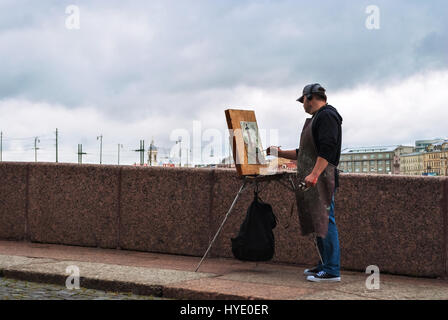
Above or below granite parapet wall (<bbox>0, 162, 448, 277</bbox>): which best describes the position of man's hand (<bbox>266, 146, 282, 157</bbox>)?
above

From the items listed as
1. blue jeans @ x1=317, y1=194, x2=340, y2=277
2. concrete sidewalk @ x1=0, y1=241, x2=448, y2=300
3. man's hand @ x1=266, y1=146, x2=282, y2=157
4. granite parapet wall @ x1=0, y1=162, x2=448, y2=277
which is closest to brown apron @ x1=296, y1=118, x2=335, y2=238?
blue jeans @ x1=317, y1=194, x2=340, y2=277

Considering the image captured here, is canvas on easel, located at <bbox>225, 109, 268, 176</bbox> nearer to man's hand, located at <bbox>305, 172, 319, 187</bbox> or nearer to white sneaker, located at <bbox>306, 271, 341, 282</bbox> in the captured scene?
man's hand, located at <bbox>305, 172, 319, 187</bbox>

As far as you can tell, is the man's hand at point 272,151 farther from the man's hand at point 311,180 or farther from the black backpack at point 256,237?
the man's hand at point 311,180

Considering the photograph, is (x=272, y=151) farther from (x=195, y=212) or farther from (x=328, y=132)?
(x=195, y=212)

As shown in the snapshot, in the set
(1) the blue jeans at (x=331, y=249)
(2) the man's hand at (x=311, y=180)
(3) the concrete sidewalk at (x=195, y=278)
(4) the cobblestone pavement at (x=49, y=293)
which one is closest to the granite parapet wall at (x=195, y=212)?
(3) the concrete sidewalk at (x=195, y=278)

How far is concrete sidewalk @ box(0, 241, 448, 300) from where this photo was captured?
18.1ft

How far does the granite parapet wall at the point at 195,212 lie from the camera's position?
6805mm

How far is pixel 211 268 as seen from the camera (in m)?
7.04

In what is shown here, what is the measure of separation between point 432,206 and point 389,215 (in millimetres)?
436

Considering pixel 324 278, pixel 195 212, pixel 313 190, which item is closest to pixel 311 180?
pixel 313 190

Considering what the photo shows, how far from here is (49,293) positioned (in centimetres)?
584

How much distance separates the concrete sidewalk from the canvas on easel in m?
1.04

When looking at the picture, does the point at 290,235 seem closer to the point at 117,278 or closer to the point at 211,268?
the point at 211,268
